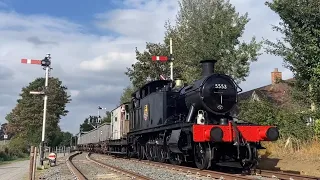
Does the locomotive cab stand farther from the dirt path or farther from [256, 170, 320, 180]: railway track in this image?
the dirt path

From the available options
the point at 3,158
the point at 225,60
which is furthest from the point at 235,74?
the point at 3,158

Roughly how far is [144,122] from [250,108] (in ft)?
22.1

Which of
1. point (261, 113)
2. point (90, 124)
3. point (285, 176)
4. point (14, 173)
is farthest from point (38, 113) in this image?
point (285, 176)

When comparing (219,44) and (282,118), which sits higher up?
(219,44)

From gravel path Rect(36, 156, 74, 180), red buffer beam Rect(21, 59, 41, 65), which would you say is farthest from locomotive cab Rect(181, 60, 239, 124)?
red buffer beam Rect(21, 59, 41, 65)

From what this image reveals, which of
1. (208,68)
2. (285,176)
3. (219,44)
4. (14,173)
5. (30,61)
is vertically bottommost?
(14,173)

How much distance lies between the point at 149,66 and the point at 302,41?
22.7 metres

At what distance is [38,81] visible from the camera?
78438 mm

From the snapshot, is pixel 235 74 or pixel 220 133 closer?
pixel 220 133

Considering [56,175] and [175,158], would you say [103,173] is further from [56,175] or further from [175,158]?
[175,158]

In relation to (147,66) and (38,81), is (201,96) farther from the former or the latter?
(38,81)

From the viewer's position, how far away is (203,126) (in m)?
12.7

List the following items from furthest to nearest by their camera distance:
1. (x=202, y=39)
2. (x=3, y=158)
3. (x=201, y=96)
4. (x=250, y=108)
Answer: (x=3, y=158), (x=202, y=39), (x=250, y=108), (x=201, y=96)

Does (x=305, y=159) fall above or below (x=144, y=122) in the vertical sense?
below
